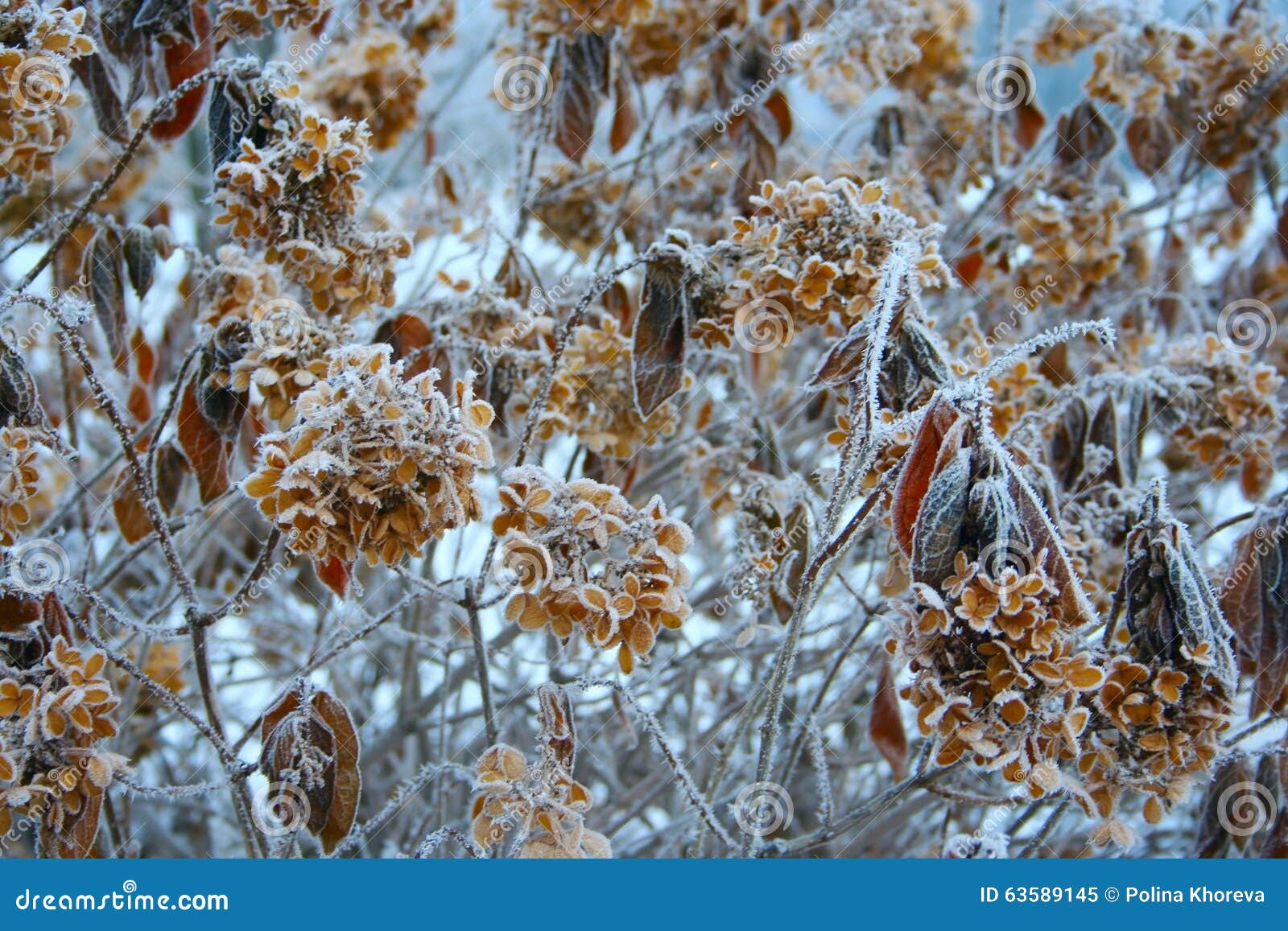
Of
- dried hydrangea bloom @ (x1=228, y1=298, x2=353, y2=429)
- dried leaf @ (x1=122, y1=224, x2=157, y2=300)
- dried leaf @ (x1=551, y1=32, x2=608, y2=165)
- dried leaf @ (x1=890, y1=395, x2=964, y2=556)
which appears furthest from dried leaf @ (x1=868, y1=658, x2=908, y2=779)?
dried leaf @ (x1=122, y1=224, x2=157, y2=300)

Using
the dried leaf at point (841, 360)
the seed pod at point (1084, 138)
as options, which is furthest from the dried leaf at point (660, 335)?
the seed pod at point (1084, 138)

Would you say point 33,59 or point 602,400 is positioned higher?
point 33,59

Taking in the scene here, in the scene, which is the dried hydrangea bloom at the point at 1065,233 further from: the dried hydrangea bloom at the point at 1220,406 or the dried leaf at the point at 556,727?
the dried leaf at the point at 556,727

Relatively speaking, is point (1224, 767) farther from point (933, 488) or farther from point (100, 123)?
point (100, 123)

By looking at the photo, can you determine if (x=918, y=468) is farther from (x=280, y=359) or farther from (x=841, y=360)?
(x=280, y=359)

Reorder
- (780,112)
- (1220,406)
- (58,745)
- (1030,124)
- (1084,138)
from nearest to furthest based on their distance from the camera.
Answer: (58,745) < (1220,406) < (780,112) < (1084,138) < (1030,124)

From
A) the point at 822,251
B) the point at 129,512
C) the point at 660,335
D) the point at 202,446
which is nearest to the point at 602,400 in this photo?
the point at 660,335
